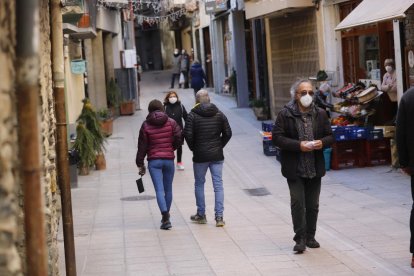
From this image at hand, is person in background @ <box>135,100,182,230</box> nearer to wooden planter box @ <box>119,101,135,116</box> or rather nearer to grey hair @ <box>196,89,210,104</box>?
grey hair @ <box>196,89,210,104</box>

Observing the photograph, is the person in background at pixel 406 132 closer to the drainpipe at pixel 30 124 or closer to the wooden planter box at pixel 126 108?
the drainpipe at pixel 30 124

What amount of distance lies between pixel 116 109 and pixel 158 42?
29.7 m

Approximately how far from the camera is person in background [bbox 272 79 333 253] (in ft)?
29.9

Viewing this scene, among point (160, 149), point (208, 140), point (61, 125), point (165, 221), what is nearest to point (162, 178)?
point (160, 149)

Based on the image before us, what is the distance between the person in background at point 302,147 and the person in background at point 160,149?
8.60 feet

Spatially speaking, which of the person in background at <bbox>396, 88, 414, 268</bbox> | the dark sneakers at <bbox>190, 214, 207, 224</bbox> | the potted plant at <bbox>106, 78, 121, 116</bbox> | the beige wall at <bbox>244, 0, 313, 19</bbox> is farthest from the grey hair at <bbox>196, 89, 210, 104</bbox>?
the potted plant at <bbox>106, 78, 121, 116</bbox>

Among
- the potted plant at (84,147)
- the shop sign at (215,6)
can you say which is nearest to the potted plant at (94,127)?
the potted plant at (84,147)

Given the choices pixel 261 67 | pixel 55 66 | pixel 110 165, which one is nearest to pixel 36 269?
pixel 55 66

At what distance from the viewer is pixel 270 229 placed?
36.5 ft

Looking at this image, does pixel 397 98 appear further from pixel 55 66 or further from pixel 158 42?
pixel 158 42

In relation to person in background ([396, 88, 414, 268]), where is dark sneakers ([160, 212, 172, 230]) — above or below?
below

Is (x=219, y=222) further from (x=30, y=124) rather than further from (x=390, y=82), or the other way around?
(x=30, y=124)

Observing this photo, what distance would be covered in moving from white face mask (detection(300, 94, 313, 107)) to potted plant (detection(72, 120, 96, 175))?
8.74 metres

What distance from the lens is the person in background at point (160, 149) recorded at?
Result: 11.6 metres
